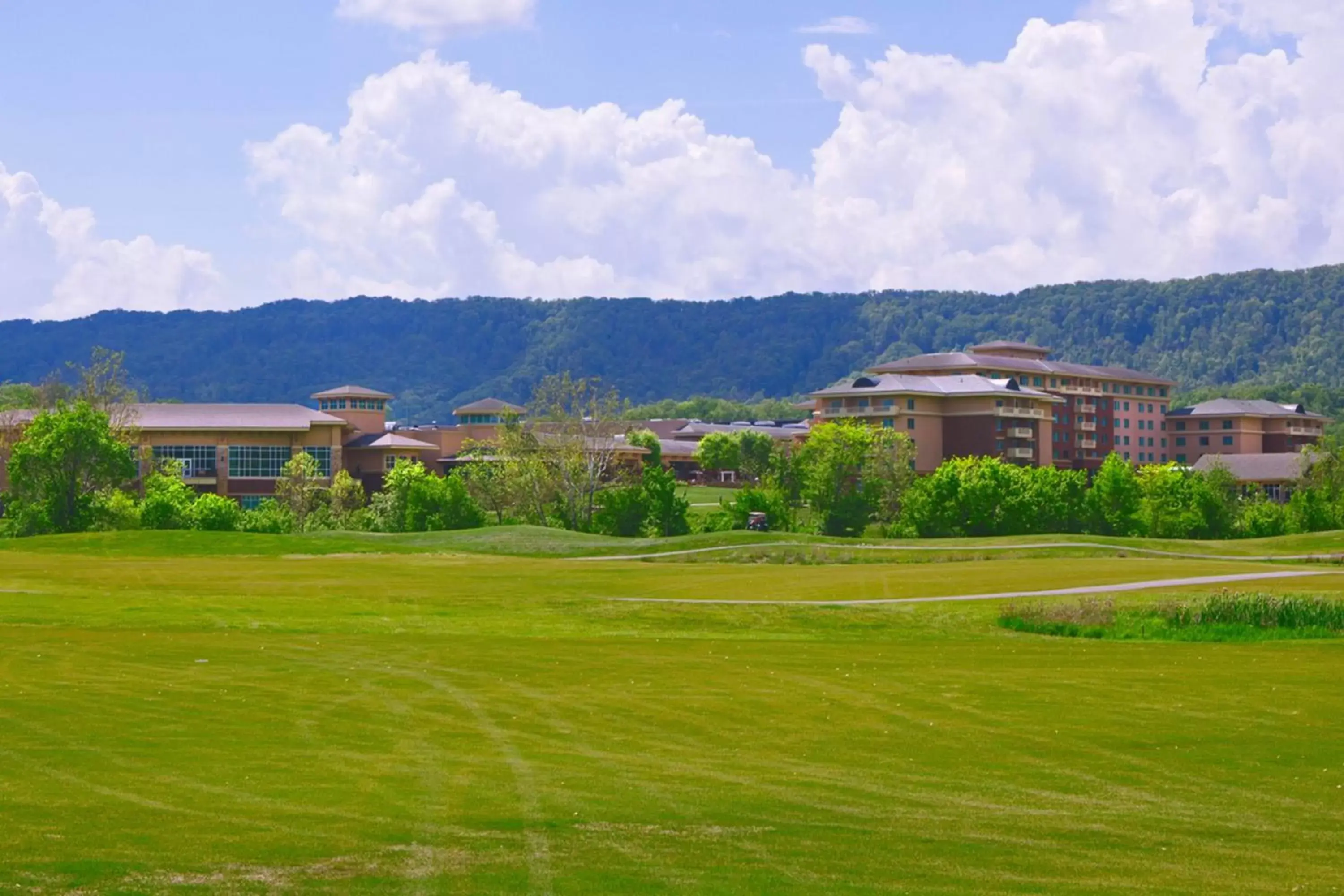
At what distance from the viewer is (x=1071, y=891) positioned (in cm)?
1534

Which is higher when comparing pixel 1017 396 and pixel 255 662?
pixel 1017 396

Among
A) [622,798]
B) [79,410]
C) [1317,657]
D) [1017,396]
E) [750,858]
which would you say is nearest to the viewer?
[750,858]

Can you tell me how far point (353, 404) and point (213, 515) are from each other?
77.0 m

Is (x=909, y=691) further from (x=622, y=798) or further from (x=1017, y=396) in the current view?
(x=1017, y=396)

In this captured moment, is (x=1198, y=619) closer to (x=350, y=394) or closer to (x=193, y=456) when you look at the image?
(x=193, y=456)

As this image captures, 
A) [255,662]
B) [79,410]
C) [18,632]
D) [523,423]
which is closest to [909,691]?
[255,662]

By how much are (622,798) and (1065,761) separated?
6.34 m

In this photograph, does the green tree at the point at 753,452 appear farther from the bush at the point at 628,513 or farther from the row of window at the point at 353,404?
the bush at the point at 628,513

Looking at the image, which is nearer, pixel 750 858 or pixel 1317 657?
pixel 750 858

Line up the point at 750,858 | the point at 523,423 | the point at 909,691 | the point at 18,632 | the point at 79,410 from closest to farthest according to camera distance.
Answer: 1. the point at 750,858
2. the point at 909,691
3. the point at 18,632
4. the point at 79,410
5. the point at 523,423

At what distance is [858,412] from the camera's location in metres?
166

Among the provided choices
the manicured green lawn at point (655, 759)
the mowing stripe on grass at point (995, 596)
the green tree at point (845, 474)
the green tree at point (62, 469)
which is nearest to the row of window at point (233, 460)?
the green tree at point (62, 469)

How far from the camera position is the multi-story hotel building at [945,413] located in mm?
163875

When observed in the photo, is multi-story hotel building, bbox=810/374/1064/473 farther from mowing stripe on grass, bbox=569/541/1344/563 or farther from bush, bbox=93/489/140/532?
mowing stripe on grass, bbox=569/541/1344/563
